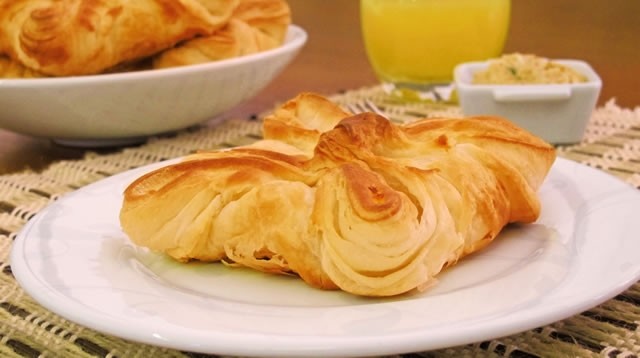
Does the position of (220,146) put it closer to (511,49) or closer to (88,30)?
(88,30)

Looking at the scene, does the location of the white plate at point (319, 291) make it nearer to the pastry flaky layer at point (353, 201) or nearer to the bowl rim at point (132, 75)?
the pastry flaky layer at point (353, 201)

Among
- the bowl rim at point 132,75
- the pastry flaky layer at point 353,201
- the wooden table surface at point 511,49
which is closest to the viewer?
the pastry flaky layer at point 353,201

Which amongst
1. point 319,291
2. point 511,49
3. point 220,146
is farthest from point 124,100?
point 511,49

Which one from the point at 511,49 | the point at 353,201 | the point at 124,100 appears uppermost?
the point at 353,201

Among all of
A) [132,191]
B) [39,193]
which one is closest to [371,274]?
[132,191]

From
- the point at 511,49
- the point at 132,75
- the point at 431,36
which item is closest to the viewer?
the point at 132,75

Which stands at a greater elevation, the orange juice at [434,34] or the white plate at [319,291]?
the white plate at [319,291]

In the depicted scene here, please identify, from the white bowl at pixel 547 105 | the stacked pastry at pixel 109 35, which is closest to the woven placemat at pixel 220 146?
the white bowl at pixel 547 105
